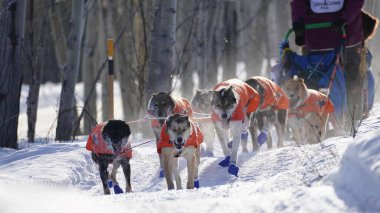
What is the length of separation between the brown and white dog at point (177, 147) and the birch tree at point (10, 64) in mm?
3285

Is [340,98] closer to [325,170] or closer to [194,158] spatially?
[194,158]

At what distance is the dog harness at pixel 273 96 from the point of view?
32.2 ft

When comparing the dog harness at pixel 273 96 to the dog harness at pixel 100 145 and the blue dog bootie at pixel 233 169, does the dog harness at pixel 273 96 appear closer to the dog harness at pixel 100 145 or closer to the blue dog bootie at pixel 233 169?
the blue dog bootie at pixel 233 169

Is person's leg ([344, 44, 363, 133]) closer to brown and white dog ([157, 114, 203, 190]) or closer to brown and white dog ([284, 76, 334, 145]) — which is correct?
brown and white dog ([284, 76, 334, 145])

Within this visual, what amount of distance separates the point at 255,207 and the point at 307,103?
16.6 ft

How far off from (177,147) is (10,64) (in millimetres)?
3700

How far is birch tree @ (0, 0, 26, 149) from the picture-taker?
10422mm

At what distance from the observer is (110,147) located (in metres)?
7.93

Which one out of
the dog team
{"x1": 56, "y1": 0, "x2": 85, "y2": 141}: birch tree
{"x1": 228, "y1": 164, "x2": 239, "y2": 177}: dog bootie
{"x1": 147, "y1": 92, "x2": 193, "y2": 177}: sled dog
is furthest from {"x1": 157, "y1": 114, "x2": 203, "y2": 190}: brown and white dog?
{"x1": 56, "y1": 0, "x2": 85, "y2": 141}: birch tree

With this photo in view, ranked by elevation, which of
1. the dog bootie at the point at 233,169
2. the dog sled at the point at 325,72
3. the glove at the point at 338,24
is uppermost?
the glove at the point at 338,24

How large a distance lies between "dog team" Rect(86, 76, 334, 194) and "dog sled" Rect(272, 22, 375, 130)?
0.80ft

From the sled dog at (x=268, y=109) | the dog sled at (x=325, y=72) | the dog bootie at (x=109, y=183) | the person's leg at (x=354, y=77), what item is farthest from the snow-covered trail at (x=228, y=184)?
the person's leg at (x=354, y=77)

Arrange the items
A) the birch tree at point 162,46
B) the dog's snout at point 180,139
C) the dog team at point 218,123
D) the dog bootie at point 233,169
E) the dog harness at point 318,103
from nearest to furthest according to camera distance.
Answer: the dog's snout at point 180,139 → the dog team at point 218,123 → the dog bootie at point 233,169 → the dog harness at point 318,103 → the birch tree at point 162,46

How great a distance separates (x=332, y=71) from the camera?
33.0ft
